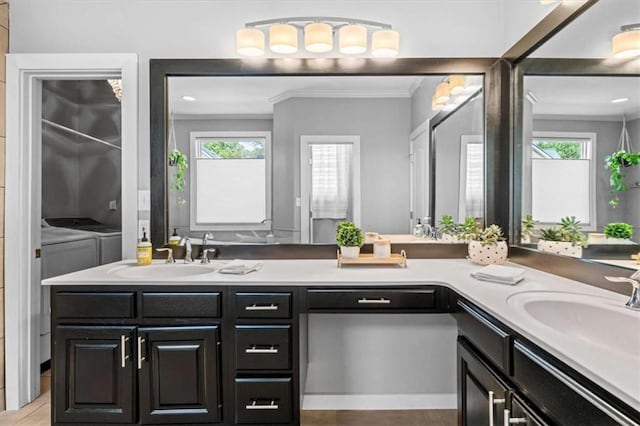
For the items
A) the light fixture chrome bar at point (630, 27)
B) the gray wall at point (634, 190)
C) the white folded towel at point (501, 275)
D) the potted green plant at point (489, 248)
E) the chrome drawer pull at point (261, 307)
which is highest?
the light fixture chrome bar at point (630, 27)

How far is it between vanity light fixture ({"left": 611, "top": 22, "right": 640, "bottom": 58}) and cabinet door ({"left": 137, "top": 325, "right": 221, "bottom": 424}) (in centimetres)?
192

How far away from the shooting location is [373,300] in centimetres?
172

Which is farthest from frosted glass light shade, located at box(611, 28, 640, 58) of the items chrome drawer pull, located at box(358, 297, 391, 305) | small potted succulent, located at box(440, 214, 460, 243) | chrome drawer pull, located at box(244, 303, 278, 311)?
chrome drawer pull, located at box(244, 303, 278, 311)

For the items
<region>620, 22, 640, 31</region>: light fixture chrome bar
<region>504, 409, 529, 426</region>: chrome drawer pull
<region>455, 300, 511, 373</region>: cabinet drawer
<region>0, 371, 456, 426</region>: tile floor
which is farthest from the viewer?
<region>0, 371, 456, 426</region>: tile floor

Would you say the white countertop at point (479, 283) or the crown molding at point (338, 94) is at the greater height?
the crown molding at point (338, 94)

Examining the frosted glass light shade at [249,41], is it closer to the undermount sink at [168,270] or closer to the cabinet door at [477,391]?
the undermount sink at [168,270]

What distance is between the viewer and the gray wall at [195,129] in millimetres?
2283

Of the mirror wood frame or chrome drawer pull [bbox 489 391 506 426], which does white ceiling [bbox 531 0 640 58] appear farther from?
chrome drawer pull [bbox 489 391 506 426]

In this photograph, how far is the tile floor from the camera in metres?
2.06

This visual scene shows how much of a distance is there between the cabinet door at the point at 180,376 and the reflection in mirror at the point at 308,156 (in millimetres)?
741

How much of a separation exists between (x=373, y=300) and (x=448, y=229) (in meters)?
0.86

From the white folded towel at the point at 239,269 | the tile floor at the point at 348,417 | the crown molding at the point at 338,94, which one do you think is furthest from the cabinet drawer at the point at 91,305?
the crown molding at the point at 338,94

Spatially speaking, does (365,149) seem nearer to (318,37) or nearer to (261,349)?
(318,37)

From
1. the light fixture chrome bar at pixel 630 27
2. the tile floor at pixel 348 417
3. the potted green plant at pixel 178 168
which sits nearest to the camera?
the light fixture chrome bar at pixel 630 27
